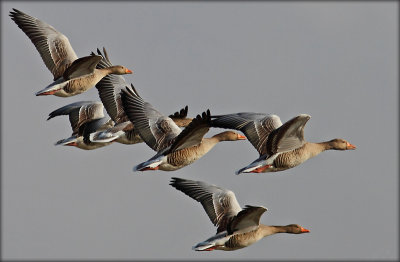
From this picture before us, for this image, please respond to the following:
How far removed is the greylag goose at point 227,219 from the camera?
23.5 metres

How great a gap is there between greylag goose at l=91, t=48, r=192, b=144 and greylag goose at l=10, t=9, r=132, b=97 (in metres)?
0.56

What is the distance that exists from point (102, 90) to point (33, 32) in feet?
7.83

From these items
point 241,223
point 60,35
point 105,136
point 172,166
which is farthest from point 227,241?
point 60,35

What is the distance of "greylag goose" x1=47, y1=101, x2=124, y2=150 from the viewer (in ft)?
93.4

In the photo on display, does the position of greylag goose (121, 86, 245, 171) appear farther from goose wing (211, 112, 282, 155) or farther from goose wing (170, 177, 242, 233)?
goose wing (170, 177, 242, 233)

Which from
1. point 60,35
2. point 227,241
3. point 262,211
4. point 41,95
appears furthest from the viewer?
point 60,35

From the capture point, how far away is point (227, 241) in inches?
945

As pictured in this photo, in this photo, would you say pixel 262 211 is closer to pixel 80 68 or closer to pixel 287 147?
pixel 287 147

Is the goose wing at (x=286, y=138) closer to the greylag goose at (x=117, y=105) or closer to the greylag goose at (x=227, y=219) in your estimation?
the greylag goose at (x=227, y=219)

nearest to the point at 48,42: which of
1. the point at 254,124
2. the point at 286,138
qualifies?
the point at 254,124

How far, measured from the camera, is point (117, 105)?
2769 cm

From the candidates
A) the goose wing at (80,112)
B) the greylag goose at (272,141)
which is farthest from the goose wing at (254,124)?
the goose wing at (80,112)

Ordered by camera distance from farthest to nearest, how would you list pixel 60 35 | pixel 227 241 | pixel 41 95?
pixel 60 35 → pixel 41 95 → pixel 227 241

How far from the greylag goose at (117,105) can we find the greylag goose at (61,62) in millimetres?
560
